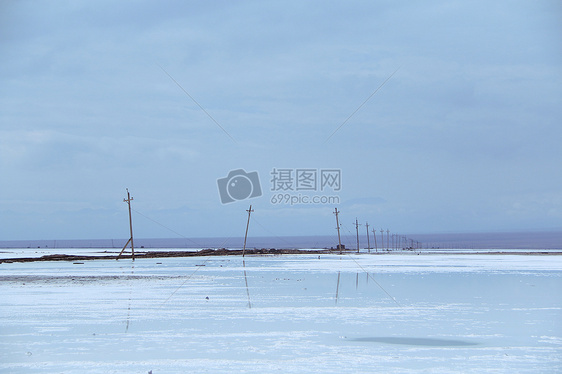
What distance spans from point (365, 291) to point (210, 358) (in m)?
13.1

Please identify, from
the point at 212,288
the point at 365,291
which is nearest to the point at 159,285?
the point at 212,288

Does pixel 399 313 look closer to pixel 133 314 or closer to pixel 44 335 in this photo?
pixel 133 314

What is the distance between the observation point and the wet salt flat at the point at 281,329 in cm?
1072

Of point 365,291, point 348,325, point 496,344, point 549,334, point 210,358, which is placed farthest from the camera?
point 365,291

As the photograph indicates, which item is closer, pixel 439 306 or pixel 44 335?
pixel 44 335

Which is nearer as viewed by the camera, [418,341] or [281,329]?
[418,341]

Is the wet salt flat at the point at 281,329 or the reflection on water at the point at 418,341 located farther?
the reflection on water at the point at 418,341

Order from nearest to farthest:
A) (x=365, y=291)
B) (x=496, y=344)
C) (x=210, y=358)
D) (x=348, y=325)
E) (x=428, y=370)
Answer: (x=428, y=370)
(x=210, y=358)
(x=496, y=344)
(x=348, y=325)
(x=365, y=291)

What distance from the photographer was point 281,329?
560 inches

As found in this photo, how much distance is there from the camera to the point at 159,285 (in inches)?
1045

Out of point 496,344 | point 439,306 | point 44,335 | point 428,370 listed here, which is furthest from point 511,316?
point 44,335

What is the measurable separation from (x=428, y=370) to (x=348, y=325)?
472 centimetres

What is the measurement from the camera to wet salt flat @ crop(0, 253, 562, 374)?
10.7m

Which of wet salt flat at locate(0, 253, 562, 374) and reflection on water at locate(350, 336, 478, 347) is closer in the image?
wet salt flat at locate(0, 253, 562, 374)
